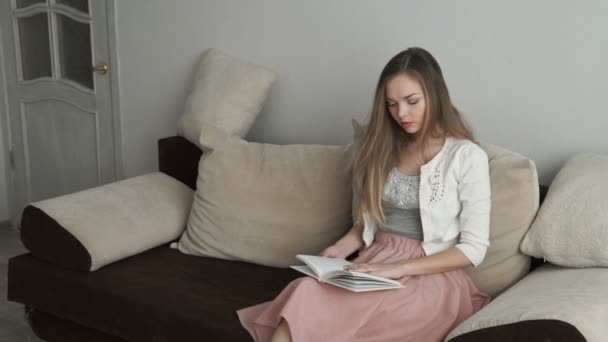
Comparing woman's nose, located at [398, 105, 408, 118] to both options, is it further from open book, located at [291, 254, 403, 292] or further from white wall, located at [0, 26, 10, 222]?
white wall, located at [0, 26, 10, 222]

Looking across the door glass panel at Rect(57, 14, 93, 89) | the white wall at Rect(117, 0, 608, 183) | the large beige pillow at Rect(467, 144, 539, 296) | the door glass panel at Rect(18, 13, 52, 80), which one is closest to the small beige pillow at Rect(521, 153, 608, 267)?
the large beige pillow at Rect(467, 144, 539, 296)

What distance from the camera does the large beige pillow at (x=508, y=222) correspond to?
1.98 meters

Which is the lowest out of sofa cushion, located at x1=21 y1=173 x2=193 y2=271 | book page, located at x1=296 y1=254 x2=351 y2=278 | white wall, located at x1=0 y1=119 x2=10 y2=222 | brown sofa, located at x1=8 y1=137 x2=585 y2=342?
white wall, located at x1=0 y1=119 x2=10 y2=222

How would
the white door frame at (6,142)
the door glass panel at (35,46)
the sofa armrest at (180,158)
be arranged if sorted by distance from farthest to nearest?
the white door frame at (6,142) < the door glass panel at (35,46) < the sofa armrest at (180,158)

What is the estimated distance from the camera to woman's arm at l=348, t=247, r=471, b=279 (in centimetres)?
183

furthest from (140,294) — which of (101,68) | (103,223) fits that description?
(101,68)

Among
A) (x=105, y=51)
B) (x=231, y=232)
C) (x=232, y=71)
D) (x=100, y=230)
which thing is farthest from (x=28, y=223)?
(x=105, y=51)

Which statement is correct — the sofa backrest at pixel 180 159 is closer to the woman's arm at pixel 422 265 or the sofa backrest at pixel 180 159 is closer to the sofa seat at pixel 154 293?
the sofa seat at pixel 154 293

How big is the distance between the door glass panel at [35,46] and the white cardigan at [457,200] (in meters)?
2.47

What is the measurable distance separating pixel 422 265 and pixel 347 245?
313 millimetres

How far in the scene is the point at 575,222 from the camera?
190 cm

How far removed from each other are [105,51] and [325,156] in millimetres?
1510

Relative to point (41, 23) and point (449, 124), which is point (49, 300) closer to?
point (449, 124)

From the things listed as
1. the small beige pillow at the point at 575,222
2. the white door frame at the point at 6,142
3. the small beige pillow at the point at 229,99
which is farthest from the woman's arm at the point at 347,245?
the white door frame at the point at 6,142
